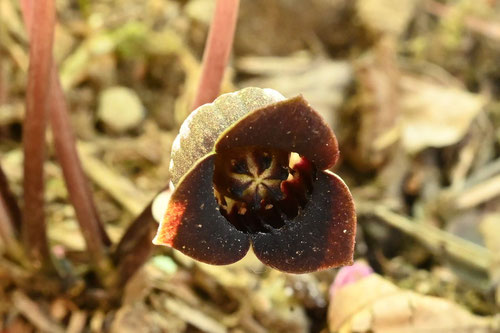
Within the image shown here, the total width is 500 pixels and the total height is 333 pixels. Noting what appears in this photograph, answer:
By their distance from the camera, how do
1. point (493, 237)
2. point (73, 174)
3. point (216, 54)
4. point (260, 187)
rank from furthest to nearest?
1. point (493, 237)
2. point (73, 174)
3. point (216, 54)
4. point (260, 187)

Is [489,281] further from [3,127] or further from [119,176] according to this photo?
[3,127]

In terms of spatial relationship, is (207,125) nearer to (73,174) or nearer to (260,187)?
(260,187)

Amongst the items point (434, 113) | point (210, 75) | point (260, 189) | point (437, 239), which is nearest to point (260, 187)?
point (260, 189)

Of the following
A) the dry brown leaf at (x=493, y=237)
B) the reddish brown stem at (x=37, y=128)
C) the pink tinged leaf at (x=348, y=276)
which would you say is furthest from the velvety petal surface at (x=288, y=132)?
the dry brown leaf at (x=493, y=237)

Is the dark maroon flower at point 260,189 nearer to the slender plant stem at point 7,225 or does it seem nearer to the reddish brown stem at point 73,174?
the reddish brown stem at point 73,174

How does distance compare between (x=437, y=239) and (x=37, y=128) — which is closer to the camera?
(x=37, y=128)

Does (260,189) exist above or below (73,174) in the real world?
above

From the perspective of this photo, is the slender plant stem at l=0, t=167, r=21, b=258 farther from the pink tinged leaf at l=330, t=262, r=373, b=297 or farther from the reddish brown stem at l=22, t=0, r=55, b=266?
the pink tinged leaf at l=330, t=262, r=373, b=297

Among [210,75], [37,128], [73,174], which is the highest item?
[210,75]

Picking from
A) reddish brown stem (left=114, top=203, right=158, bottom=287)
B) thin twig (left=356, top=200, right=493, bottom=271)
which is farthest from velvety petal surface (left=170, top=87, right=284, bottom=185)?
thin twig (left=356, top=200, right=493, bottom=271)
